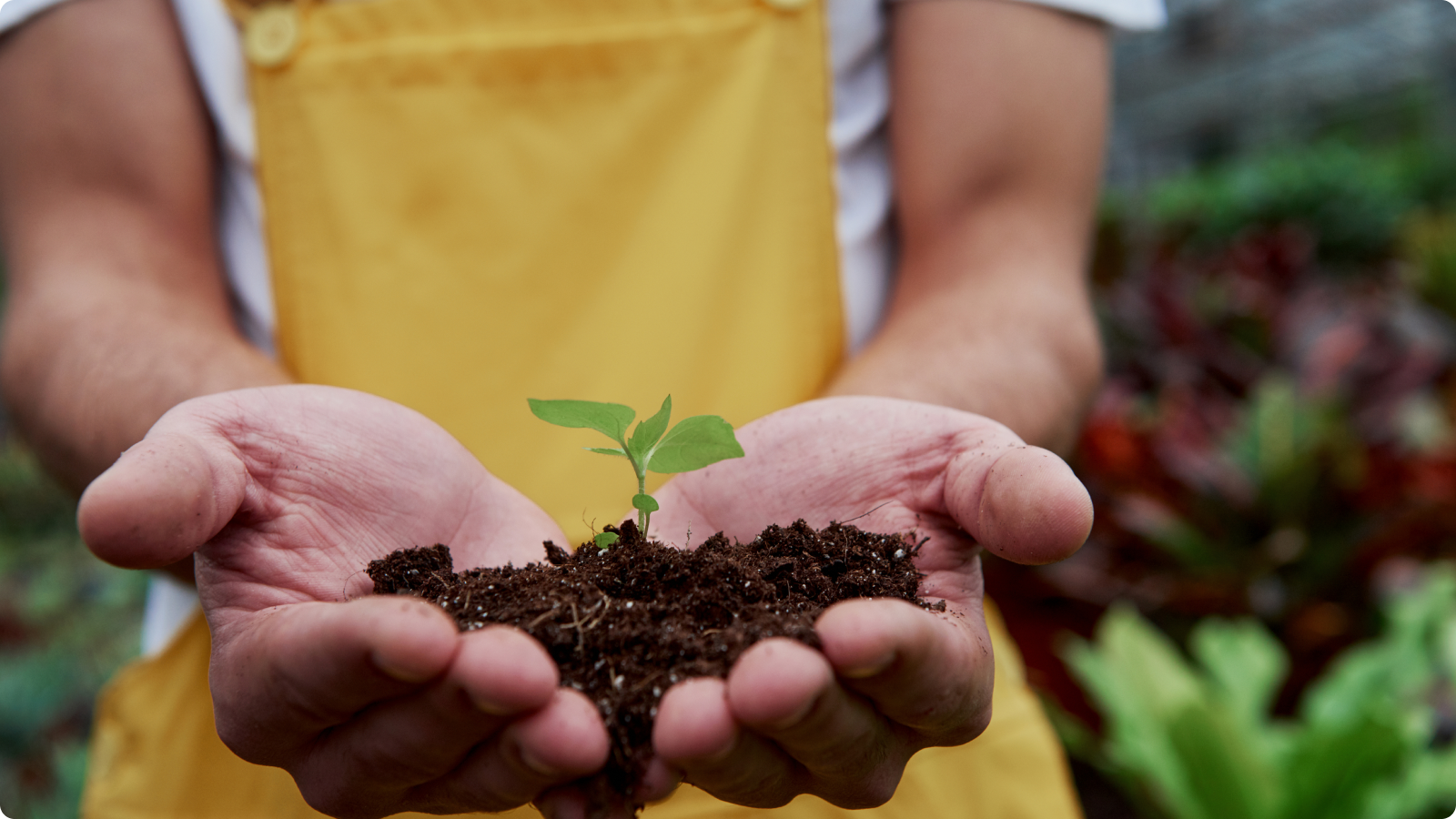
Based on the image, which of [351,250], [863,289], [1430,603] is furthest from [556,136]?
[1430,603]

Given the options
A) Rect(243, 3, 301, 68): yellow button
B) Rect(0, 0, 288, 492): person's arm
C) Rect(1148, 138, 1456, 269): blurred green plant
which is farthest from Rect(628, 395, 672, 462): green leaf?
Rect(1148, 138, 1456, 269): blurred green plant

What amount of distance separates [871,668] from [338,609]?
0.46m

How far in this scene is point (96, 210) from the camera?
161 centimetres

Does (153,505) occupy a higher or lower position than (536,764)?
higher

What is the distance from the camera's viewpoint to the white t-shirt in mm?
1541

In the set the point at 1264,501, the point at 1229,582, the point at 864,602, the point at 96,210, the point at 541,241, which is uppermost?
the point at 96,210

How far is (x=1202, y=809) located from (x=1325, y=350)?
2118 mm

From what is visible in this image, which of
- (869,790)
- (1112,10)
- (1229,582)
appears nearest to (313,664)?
(869,790)

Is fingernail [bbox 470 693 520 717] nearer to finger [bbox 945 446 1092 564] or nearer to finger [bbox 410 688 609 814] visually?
finger [bbox 410 688 609 814]

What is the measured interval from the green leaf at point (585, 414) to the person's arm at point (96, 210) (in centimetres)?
63

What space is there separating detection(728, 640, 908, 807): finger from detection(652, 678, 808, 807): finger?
13mm

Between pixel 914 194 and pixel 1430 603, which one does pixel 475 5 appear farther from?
pixel 1430 603

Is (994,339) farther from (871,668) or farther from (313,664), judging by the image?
(313,664)

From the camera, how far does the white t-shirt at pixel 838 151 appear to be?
154 centimetres
